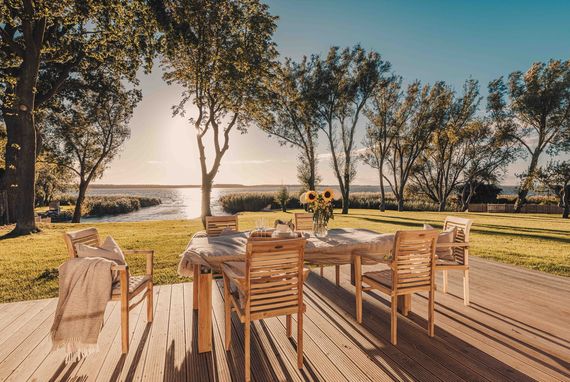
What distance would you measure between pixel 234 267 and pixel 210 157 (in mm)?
12143

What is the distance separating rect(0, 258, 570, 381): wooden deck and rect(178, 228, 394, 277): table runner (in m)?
0.76

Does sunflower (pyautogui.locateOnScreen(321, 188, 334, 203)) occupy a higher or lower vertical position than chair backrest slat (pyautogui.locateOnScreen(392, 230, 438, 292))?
higher

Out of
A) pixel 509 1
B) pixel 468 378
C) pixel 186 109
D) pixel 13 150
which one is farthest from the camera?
pixel 186 109

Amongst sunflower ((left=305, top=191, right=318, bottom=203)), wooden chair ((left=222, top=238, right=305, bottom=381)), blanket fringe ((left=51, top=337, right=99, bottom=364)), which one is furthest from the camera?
sunflower ((left=305, top=191, right=318, bottom=203))

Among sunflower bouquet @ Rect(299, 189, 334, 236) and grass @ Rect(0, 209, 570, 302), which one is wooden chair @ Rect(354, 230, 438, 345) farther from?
grass @ Rect(0, 209, 570, 302)

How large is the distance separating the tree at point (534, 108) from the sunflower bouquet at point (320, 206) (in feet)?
73.6

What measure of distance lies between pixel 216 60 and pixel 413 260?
42.1ft

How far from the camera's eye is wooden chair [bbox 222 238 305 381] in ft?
7.30

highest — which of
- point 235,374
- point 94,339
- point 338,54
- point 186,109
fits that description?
point 338,54

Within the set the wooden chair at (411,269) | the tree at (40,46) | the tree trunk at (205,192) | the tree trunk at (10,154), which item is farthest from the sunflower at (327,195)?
the tree trunk at (10,154)

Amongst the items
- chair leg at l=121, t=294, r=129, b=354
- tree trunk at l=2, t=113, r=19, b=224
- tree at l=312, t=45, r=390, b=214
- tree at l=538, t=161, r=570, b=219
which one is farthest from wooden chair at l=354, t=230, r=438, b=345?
tree at l=538, t=161, r=570, b=219

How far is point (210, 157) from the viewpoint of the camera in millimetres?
14375

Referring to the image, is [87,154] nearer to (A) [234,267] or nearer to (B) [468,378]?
(A) [234,267]

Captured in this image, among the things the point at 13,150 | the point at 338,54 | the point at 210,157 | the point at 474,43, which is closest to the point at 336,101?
the point at 338,54
